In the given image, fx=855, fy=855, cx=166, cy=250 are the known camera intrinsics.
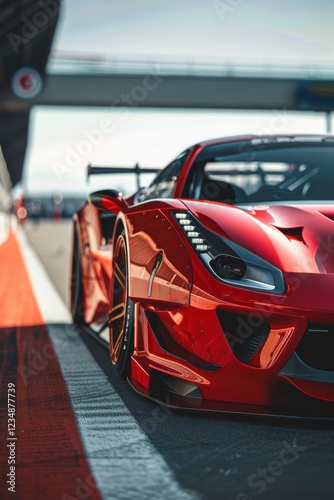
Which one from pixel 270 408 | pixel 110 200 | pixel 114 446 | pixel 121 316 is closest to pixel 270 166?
pixel 110 200

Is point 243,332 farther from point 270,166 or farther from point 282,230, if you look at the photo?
point 270,166

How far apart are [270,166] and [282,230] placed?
1.64m

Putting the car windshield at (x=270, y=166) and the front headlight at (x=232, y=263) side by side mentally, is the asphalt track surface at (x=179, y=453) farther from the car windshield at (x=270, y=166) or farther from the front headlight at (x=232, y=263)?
the car windshield at (x=270, y=166)

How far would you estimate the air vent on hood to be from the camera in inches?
136

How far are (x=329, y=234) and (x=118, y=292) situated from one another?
1292mm

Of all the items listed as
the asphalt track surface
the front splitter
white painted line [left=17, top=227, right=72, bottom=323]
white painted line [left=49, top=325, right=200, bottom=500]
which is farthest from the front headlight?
white painted line [left=17, top=227, right=72, bottom=323]

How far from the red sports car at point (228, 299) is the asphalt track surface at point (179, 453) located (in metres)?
0.12

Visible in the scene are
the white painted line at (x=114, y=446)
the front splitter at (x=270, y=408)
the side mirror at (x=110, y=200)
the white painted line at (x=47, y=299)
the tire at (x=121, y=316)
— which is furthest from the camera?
the white painted line at (x=47, y=299)

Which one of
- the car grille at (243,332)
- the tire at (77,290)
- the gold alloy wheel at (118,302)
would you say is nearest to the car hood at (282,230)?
the car grille at (243,332)

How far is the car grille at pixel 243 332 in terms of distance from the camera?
3.14 metres

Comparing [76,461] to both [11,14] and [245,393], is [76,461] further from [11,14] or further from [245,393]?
[11,14]

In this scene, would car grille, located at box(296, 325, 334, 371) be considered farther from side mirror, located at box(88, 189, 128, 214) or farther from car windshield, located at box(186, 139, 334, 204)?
side mirror, located at box(88, 189, 128, 214)

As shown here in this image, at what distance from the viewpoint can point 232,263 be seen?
131 inches

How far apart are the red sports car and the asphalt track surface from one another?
0.40ft
